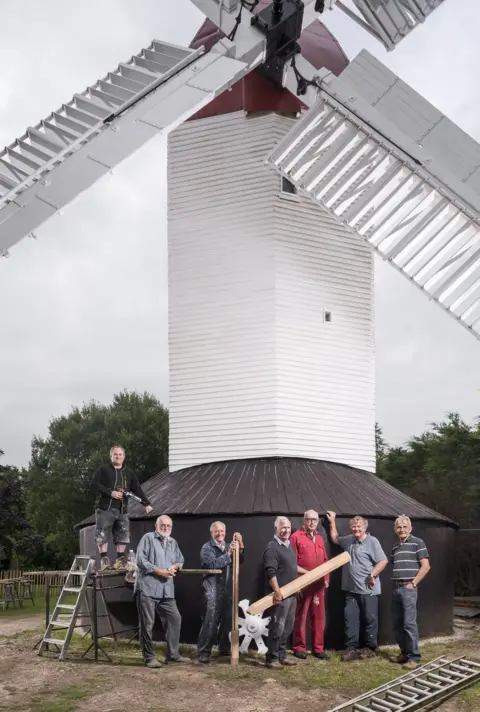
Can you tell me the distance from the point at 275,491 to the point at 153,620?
2.85 m

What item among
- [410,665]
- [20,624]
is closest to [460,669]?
[410,665]

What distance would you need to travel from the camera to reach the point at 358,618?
Answer: 10.4 meters

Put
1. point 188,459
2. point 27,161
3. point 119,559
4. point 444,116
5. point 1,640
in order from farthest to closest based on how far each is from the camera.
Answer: point 188,459 → point 1,640 → point 444,116 → point 119,559 → point 27,161

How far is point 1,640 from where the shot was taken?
12648 millimetres

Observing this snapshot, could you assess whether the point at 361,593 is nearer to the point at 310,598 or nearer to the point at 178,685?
the point at 310,598

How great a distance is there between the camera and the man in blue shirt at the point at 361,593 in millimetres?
10258

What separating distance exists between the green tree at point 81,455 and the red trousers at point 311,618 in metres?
26.9

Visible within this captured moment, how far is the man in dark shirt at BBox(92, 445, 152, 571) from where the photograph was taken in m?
10.9

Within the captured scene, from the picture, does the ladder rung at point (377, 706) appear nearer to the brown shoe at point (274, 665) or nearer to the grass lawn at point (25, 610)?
the brown shoe at point (274, 665)

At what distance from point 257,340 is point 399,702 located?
6.70m

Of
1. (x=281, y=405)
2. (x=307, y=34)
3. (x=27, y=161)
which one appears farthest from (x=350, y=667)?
(x=307, y=34)

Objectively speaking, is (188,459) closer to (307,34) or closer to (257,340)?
(257,340)

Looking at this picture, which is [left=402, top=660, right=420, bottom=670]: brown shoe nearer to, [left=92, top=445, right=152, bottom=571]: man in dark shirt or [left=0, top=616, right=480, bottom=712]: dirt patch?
[left=0, top=616, right=480, bottom=712]: dirt patch

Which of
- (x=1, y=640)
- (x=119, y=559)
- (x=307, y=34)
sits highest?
(x=307, y=34)
